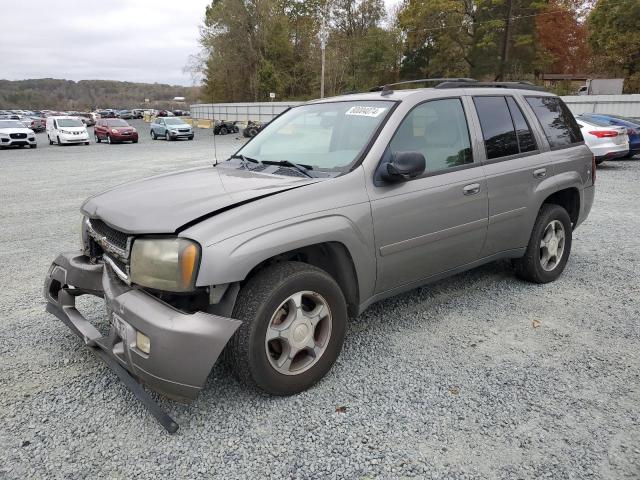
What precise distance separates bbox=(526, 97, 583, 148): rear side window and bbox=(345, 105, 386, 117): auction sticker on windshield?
1805 millimetres

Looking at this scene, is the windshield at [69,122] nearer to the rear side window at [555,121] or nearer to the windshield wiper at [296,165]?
the windshield wiper at [296,165]

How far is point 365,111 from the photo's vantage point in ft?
11.6

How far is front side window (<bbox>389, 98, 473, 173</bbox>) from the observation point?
338 cm

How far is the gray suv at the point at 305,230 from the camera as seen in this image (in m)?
2.44

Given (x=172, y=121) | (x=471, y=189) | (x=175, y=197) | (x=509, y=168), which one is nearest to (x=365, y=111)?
(x=471, y=189)

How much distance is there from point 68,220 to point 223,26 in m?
53.5

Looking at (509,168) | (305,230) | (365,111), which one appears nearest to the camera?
(305,230)

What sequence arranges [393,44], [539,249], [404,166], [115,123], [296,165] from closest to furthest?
[404,166], [296,165], [539,249], [115,123], [393,44]

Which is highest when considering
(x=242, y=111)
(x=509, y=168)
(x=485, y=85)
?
(x=242, y=111)

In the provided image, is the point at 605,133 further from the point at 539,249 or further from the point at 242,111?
the point at 242,111

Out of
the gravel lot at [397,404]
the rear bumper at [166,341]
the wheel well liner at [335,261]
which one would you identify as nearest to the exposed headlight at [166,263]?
the rear bumper at [166,341]

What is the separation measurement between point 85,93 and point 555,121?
144 m

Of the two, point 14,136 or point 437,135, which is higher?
point 437,135

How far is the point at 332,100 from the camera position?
13.1 feet
